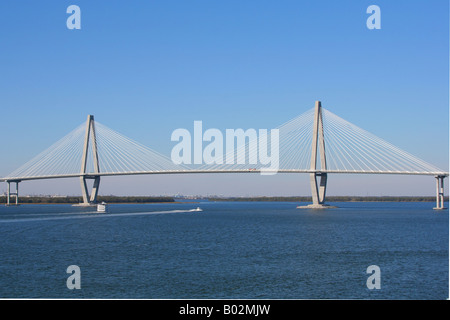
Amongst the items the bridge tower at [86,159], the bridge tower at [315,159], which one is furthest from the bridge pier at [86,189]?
the bridge tower at [315,159]

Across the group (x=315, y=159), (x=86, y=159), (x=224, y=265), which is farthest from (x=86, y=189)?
(x=224, y=265)

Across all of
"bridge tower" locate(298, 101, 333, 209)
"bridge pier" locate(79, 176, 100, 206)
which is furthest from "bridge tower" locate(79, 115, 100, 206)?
"bridge tower" locate(298, 101, 333, 209)

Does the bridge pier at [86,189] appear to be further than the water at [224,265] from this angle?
Yes

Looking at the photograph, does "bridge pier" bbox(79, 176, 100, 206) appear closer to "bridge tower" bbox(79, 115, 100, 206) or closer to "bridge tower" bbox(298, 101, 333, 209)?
"bridge tower" bbox(79, 115, 100, 206)

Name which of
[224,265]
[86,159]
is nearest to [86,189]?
[86,159]

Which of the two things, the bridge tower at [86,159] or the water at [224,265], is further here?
the bridge tower at [86,159]

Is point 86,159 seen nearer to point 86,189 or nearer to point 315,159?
point 86,189

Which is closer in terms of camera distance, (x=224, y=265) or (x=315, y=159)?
(x=224, y=265)

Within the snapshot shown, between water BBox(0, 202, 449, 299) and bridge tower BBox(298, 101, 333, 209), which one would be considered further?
bridge tower BBox(298, 101, 333, 209)

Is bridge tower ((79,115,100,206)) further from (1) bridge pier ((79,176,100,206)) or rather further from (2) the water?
(2) the water

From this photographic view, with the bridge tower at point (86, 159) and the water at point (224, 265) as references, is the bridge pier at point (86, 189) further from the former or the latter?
the water at point (224, 265)

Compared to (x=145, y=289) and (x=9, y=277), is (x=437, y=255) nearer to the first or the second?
(x=145, y=289)

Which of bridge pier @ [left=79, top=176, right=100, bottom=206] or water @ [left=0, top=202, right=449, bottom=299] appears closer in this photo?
water @ [left=0, top=202, right=449, bottom=299]

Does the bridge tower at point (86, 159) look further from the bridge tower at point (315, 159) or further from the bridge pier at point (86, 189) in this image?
the bridge tower at point (315, 159)
